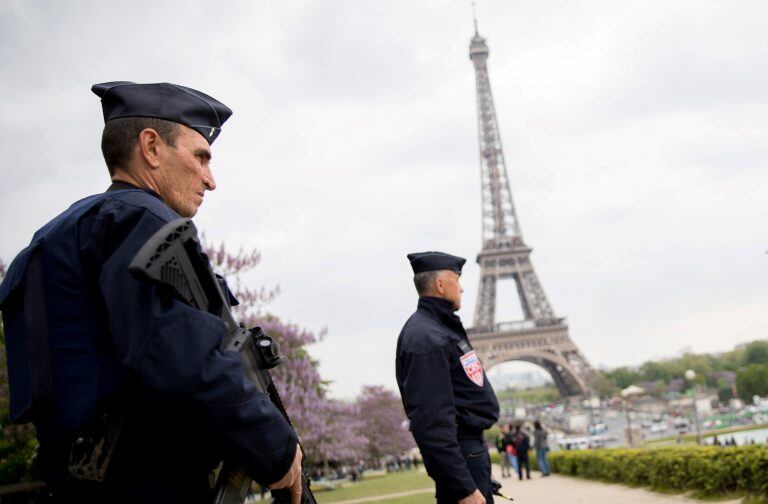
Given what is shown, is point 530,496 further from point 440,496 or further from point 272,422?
point 272,422

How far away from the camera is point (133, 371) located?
2.09 metres

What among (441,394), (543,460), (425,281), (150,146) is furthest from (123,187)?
(543,460)

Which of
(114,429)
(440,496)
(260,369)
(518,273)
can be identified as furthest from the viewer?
(518,273)

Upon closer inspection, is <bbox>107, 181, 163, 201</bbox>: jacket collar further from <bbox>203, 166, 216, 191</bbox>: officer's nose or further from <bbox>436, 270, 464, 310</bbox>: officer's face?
<bbox>436, 270, 464, 310</bbox>: officer's face

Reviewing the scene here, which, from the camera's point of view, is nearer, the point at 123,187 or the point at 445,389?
the point at 123,187

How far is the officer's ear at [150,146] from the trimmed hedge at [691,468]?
9.46 metres

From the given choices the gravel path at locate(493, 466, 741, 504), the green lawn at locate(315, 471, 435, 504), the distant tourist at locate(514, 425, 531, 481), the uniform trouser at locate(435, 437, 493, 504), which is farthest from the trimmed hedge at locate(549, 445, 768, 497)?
the uniform trouser at locate(435, 437, 493, 504)

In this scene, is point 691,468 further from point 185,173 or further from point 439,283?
point 185,173

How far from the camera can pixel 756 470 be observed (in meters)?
10.2

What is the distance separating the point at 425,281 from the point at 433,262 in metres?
0.17

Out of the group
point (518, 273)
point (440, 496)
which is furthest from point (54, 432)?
point (518, 273)

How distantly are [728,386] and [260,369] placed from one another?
117339 millimetres

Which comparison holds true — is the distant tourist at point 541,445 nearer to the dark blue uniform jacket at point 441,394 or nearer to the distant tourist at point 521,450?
the distant tourist at point 521,450

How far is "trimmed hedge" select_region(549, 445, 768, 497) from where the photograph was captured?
10438 millimetres
